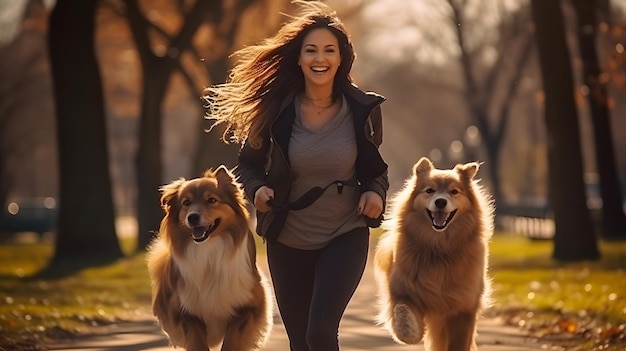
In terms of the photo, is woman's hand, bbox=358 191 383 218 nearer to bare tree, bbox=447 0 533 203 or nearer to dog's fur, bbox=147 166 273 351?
dog's fur, bbox=147 166 273 351

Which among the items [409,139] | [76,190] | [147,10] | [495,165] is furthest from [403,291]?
[409,139]

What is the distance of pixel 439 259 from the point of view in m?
8.45

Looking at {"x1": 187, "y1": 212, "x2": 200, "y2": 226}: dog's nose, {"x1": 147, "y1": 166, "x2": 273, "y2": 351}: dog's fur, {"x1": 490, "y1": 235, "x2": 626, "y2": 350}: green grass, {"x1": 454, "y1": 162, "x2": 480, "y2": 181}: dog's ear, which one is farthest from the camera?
{"x1": 490, "y1": 235, "x2": 626, "y2": 350}: green grass

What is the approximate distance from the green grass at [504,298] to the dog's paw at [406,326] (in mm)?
2890

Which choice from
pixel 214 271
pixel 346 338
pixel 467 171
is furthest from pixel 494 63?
pixel 214 271

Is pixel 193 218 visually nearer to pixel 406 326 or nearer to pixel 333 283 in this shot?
pixel 333 283

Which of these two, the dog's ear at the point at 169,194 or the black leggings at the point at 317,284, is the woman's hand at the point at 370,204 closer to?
the black leggings at the point at 317,284

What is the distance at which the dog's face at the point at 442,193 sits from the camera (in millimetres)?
8367

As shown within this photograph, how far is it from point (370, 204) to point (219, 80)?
82.7 ft

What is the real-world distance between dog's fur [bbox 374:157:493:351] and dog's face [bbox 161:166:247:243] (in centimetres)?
117

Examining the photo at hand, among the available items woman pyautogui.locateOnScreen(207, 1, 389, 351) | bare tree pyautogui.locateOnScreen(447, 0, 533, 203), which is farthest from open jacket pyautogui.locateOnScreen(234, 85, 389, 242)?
bare tree pyautogui.locateOnScreen(447, 0, 533, 203)

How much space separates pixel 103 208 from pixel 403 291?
16.1 metres

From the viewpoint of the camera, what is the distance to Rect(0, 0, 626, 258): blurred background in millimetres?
23625

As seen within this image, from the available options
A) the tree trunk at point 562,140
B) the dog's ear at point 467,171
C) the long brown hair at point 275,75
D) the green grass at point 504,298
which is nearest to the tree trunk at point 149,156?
the green grass at point 504,298
